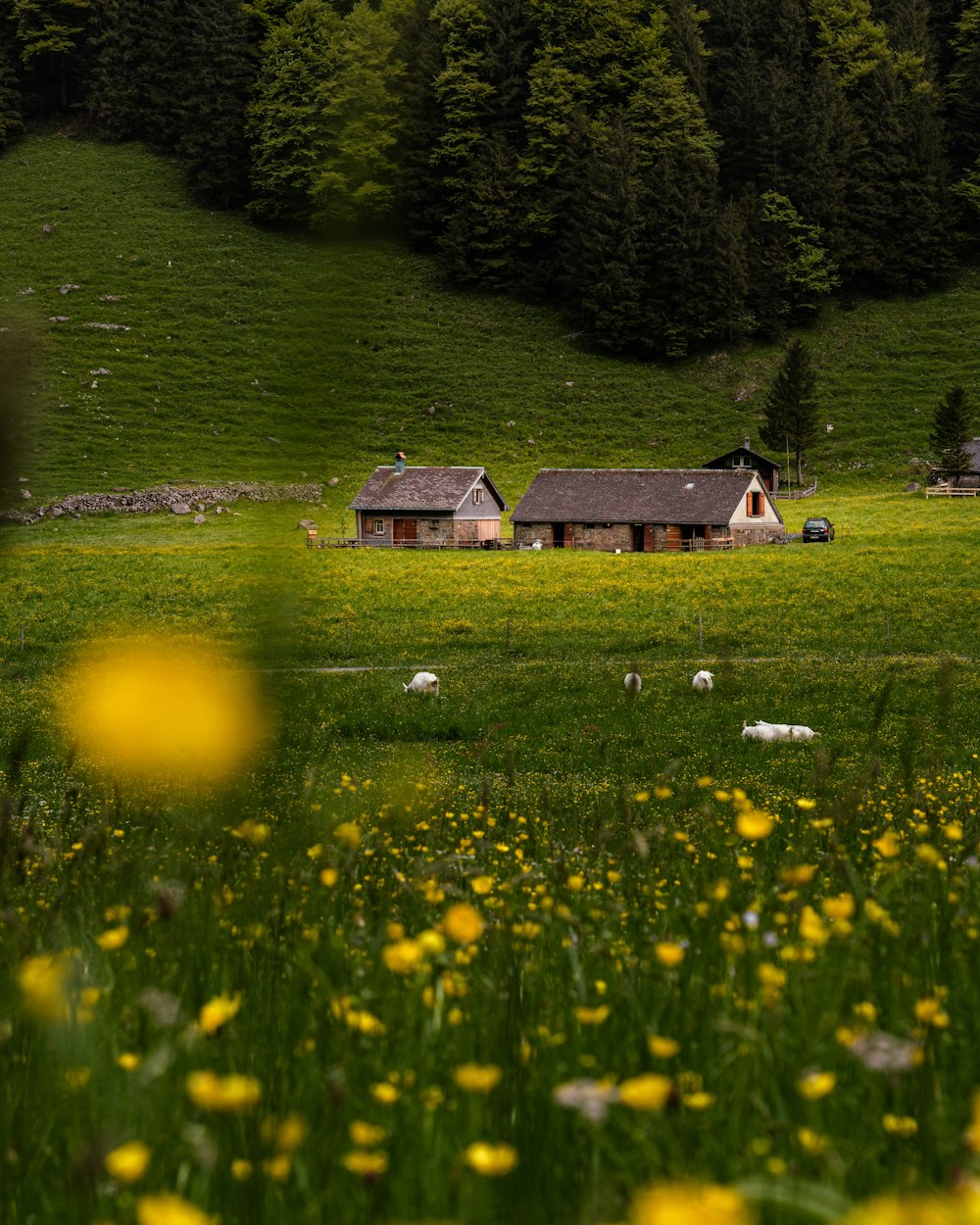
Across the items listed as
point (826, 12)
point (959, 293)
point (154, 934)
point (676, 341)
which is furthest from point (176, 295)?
point (154, 934)

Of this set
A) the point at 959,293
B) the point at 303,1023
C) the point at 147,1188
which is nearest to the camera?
the point at 147,1188

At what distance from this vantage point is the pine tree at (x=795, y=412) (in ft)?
273

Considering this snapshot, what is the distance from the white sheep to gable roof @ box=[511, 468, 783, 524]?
40.1 m

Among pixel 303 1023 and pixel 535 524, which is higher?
pixel 303 1023

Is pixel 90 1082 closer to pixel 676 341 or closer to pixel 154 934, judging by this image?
pixel 154 934

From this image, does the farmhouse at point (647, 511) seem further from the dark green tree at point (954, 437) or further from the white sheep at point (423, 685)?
the white sheep at point (423, 685)

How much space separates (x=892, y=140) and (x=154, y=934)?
5384 inches

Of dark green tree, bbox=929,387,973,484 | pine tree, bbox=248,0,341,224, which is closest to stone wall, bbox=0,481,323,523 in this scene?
dark green tree, bbox=929,387,973,484

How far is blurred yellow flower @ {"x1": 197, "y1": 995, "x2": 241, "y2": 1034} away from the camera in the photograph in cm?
189

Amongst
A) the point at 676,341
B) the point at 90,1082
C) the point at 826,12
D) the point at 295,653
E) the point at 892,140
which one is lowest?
the point at 90,1082

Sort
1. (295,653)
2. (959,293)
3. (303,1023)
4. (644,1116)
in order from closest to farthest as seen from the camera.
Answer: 1. (295,653)
2. (644,1116)
3. (303,1023)
4. (959,293)

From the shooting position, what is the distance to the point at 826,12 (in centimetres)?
13688

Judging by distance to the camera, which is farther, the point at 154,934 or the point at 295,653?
the point at 154,934

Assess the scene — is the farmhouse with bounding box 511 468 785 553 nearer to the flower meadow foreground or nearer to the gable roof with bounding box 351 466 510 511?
the gable roof with bounding box 351 466 510 511
